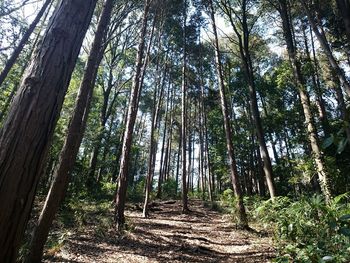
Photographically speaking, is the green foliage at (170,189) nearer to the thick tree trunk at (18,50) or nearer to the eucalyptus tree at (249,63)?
the eucalyptus tree at (249,63)

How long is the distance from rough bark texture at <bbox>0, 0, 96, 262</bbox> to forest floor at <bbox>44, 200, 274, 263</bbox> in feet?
13.6

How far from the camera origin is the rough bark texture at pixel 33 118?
4.52ft

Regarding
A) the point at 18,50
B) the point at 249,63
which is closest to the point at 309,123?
the point at 249,63

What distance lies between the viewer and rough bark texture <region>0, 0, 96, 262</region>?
4.52 ft

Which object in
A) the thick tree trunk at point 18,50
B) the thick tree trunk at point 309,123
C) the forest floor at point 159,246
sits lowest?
the forest floor at point 159,246

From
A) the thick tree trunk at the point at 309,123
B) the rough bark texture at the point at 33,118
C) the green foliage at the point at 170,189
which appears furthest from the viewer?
the green foliage at the point at 170,189

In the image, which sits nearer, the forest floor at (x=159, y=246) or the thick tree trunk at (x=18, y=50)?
the forest floor at (x=159, y=246)

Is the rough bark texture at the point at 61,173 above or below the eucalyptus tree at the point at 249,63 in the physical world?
below

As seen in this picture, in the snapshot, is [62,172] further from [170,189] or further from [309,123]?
[170,189]

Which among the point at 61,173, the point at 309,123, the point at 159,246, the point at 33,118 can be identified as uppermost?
the point at 309,123

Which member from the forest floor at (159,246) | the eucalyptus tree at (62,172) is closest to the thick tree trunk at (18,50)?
the eucalyptus tree at (62,172)

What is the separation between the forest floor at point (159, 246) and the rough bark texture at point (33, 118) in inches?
163

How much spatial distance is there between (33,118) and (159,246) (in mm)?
6283

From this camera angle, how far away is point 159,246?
274 inches
